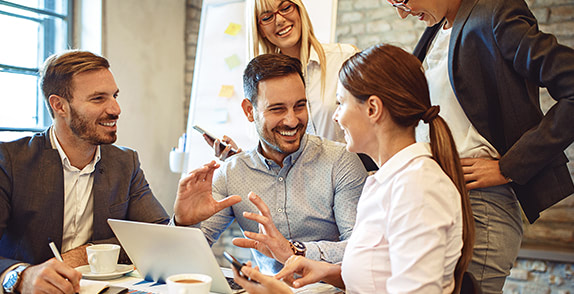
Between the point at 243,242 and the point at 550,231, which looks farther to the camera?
the point at 550,231

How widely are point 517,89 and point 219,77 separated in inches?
107

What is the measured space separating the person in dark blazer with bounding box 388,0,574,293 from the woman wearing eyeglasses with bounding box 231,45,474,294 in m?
0.25

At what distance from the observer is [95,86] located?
6.03 feet

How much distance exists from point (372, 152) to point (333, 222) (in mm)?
526

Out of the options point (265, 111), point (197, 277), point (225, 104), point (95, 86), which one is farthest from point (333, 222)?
point (225, 104)

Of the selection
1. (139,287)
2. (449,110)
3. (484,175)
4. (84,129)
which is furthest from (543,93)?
(139,287)

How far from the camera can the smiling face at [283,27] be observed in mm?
2178

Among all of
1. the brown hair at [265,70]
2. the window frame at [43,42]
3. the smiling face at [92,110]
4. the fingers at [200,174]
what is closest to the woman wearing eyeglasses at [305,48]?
the brown hair at [265,70]

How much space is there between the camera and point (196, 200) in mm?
1577

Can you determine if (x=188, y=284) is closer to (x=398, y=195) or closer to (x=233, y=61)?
(x=398, y=195)

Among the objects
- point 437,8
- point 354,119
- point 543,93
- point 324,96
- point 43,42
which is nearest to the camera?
point 354,119

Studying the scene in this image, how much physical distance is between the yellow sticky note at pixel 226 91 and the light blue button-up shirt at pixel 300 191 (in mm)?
1927

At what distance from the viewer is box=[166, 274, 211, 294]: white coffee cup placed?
3.59ft

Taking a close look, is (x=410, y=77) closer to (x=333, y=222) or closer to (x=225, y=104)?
(x=333, y=222)
